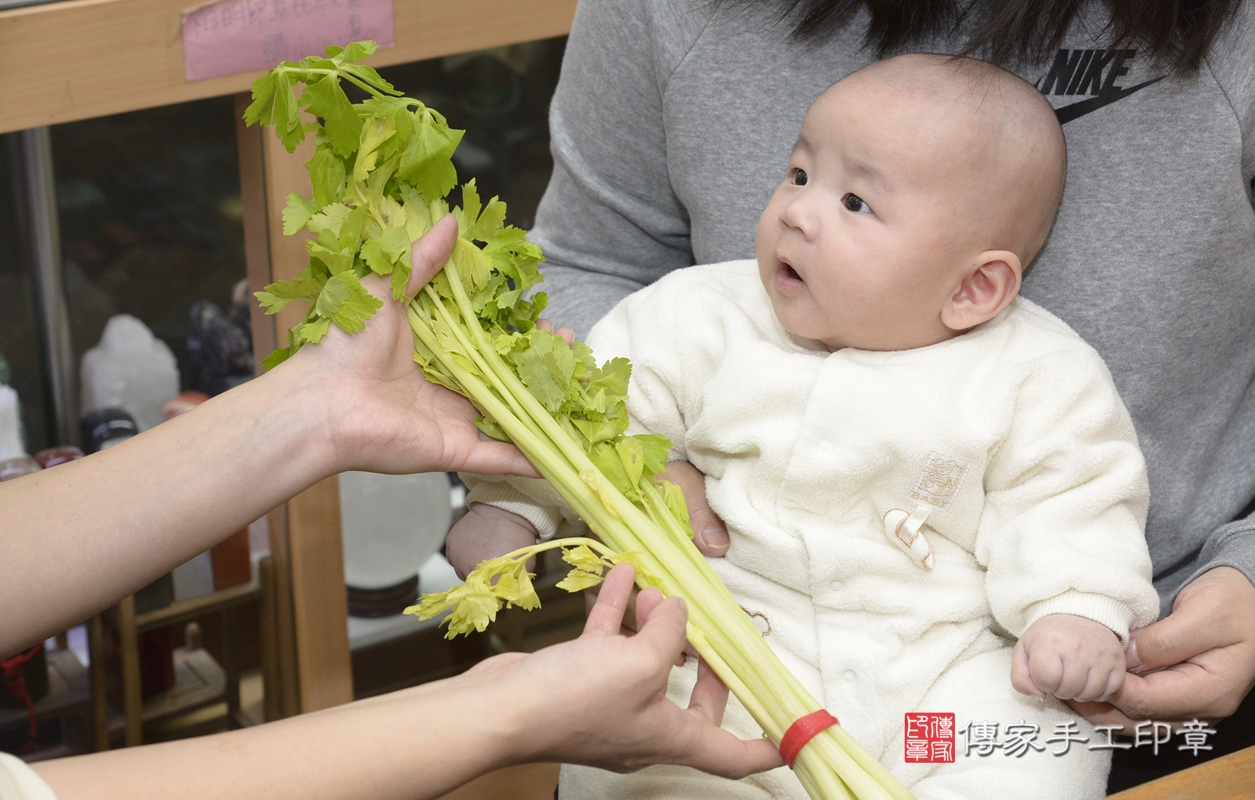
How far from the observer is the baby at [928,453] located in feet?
3.87

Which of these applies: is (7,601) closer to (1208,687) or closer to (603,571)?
(603,571)

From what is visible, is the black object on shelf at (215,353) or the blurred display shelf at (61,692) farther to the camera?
the black object on shelf at (215,353)

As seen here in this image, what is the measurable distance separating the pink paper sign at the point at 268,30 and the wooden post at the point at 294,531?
90 millimetres

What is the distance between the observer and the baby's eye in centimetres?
123

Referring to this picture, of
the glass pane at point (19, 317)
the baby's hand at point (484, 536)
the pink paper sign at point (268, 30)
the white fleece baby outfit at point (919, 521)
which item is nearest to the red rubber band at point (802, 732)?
the white fleece baby outfit at point (919, 521)

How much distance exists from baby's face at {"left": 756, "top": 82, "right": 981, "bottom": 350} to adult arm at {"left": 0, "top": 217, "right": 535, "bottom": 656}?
390 mm

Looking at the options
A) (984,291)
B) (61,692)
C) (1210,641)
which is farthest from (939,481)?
(61,692)

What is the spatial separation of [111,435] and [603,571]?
1245mm

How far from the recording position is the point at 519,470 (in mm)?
1263

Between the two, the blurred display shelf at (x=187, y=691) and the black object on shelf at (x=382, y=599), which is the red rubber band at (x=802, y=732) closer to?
the black object on shelf at (x=382, y=599)

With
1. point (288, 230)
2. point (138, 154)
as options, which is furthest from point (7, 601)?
point (138, 154)
